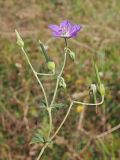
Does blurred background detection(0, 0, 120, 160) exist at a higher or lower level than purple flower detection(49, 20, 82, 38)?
lower

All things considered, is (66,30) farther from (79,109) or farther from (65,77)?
(65,77)

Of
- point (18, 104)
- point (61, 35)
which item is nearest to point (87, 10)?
point (18, 104)

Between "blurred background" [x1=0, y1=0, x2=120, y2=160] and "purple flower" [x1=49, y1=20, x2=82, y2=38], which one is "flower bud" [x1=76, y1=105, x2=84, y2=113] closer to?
"blurred background" [x1=0, y1=0, x2=120, y2=160]

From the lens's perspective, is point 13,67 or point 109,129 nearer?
point 109,129

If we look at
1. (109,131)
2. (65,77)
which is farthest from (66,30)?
(65,77)

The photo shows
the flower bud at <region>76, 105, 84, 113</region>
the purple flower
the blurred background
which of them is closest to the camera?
the purple flower

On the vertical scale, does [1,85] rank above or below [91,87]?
below

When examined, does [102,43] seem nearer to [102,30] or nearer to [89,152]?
[102,30]

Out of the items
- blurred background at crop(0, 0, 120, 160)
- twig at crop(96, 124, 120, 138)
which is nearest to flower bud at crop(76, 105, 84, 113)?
blurred background at crop(0, 0, 120, 160)

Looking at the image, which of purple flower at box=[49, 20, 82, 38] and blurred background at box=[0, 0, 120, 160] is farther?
blurred background at box=[0, 0, 120, 160]
